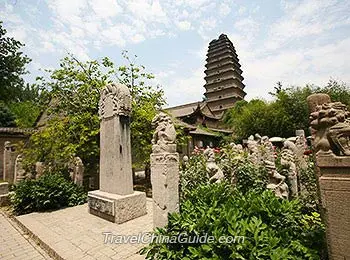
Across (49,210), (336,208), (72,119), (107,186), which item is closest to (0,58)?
(72,119)

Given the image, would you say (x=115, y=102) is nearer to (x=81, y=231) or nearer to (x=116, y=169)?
(x=116, y=169)

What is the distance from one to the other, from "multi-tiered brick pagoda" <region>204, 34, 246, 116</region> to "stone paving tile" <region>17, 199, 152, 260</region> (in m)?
35.6

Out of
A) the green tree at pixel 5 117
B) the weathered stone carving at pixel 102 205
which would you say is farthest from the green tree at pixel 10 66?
the weathered stone carving at pixel 102 205

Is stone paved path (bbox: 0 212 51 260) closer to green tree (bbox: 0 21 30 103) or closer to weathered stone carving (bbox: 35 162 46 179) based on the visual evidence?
weathered stone carving (bbox: 35 162 46 179)

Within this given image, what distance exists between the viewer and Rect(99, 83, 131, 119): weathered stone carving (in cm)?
583

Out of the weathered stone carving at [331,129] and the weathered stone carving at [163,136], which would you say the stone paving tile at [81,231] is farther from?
the weathered stone carving at [331,129]

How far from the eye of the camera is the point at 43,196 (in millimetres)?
6727

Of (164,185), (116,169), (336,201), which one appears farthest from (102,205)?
(336,201)

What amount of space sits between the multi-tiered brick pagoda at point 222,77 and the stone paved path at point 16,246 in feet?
120

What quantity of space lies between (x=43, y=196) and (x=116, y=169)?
2.94 m

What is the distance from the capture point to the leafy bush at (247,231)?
2.55 meters

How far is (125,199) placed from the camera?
5402mm

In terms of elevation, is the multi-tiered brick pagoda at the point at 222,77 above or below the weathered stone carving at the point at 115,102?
above

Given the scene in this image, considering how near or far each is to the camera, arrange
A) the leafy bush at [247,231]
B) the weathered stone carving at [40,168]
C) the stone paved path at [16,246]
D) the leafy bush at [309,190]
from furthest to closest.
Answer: the weathered stone carving at [40,168] → the leafy bush at [309,190] → the stone paved path at [16,246] → the leafy bush at [247,231]
